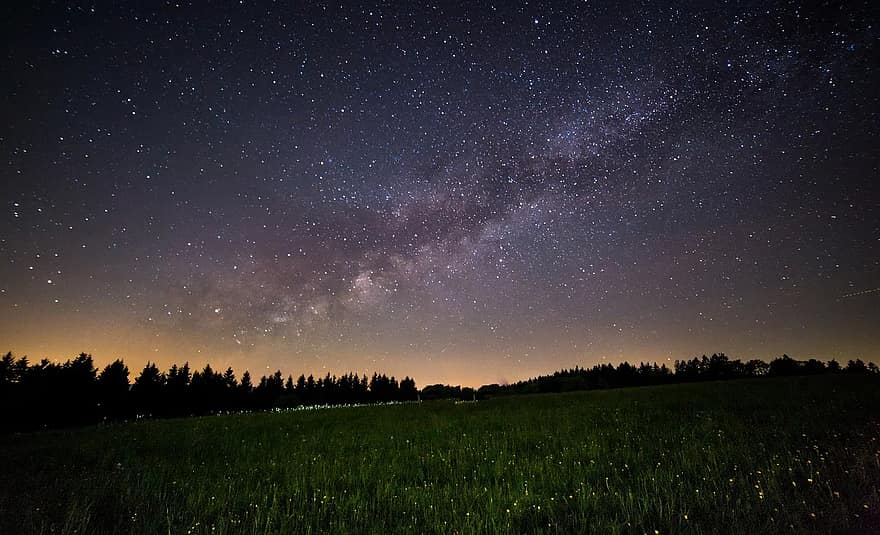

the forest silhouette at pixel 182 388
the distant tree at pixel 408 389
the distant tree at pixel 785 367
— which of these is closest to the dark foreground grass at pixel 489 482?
the forest silhouette at pixel 182 388

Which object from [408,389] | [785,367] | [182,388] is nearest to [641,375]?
[785,367]

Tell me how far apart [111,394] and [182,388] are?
1215 cm

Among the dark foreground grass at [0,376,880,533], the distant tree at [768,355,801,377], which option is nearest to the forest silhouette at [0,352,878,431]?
the distant tree at [768,355,801,377]

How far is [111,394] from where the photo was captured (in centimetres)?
7144

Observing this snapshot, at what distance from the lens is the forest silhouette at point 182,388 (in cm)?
5947

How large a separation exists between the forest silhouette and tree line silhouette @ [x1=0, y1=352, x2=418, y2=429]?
107 millimetres

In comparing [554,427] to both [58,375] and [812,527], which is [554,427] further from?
[58,375]

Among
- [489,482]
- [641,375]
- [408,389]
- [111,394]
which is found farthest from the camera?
[408,389]

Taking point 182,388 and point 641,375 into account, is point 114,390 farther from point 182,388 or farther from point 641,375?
point 641,375

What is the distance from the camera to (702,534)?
15.2 ft

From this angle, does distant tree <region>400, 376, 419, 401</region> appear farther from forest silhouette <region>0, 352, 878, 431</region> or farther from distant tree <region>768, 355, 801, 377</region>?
distant tree <region>768, 355, 801, 377</region>

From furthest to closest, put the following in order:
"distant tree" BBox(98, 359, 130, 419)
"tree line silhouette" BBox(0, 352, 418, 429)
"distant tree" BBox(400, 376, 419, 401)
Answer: "distant tree" BBox(400, 376, 419, 401) → "distant tree" BBox(98, 359, 130, 419) → "tree line silhouette" BBox(0, 352, 418, 429)

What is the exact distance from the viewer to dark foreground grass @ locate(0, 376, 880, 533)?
5422 mm

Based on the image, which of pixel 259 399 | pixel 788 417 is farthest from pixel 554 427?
pixel 259 399
